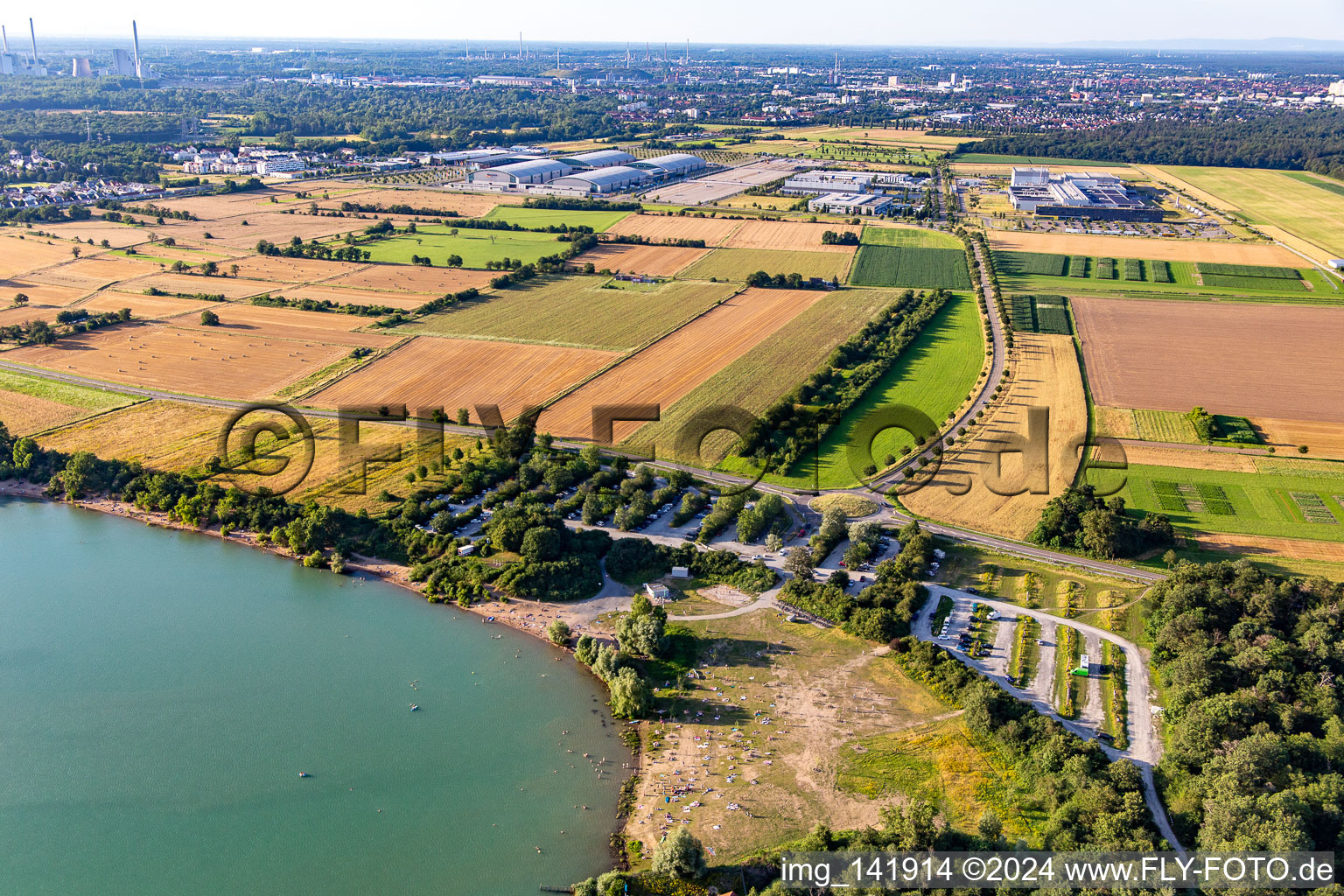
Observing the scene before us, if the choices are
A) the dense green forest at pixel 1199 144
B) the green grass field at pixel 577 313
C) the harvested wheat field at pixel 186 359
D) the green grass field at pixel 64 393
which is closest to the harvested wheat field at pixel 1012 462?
the green grass field at pixel 577 313

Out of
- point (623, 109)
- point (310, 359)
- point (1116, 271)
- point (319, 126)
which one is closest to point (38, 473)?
point (310, 359)

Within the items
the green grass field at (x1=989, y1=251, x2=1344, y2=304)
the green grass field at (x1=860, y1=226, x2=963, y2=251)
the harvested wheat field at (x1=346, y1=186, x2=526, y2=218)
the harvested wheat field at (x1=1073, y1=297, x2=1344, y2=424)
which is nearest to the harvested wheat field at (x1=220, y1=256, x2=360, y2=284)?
the harvested wheat field at (x1=346, y1=186, x2=526, y2=218)

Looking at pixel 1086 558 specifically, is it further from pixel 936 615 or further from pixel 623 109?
pixel 623 109

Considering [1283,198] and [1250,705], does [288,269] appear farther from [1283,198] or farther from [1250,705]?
[1283,198]

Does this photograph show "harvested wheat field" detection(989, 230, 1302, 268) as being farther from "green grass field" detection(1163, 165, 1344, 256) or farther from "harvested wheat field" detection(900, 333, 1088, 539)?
"harvested wheat field" detection(900, 333, 1088, 539)

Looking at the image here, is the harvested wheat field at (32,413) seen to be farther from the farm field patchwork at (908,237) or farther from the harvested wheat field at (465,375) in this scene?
the farm field patchwork at (908,237)

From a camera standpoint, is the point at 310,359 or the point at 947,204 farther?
the point at 947,204
